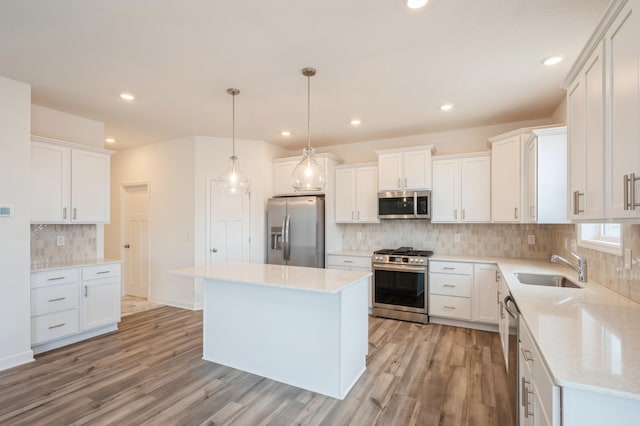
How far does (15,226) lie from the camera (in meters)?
2.95

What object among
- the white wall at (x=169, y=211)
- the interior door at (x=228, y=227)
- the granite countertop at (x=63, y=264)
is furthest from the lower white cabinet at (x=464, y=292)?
the granite countertop at (x=63, y=264)

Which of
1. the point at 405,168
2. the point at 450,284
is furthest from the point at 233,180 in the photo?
the point at 450,284

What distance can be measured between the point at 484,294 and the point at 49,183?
5066mm

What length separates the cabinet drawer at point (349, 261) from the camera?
457cm

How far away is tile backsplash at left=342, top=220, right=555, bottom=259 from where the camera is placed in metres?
4.05

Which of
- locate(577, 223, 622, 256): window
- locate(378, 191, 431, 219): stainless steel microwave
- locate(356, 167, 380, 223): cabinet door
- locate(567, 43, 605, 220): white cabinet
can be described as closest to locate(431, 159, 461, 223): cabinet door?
locate(378, 191, 431, 219): stainless steel microwave

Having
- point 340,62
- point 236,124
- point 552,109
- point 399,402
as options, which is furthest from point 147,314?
point 552,109

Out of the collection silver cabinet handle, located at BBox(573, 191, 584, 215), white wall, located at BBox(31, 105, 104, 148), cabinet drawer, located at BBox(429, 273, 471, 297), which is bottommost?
cabinet drawer, located at BBox(429, 273, 471, 297)

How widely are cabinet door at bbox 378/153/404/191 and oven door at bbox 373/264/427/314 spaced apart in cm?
113

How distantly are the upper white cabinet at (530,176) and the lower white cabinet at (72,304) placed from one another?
4.73m

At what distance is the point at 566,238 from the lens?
337 centimetres

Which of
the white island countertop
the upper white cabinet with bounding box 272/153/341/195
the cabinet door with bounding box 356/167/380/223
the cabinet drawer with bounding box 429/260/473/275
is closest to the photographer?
the white island countertop

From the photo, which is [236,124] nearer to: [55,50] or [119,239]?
[55,50]

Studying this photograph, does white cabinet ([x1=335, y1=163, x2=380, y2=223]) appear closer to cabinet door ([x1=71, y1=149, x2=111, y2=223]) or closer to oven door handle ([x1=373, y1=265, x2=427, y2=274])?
oven door handle ([x1=373, y1=265, x2=427, y2=274])
